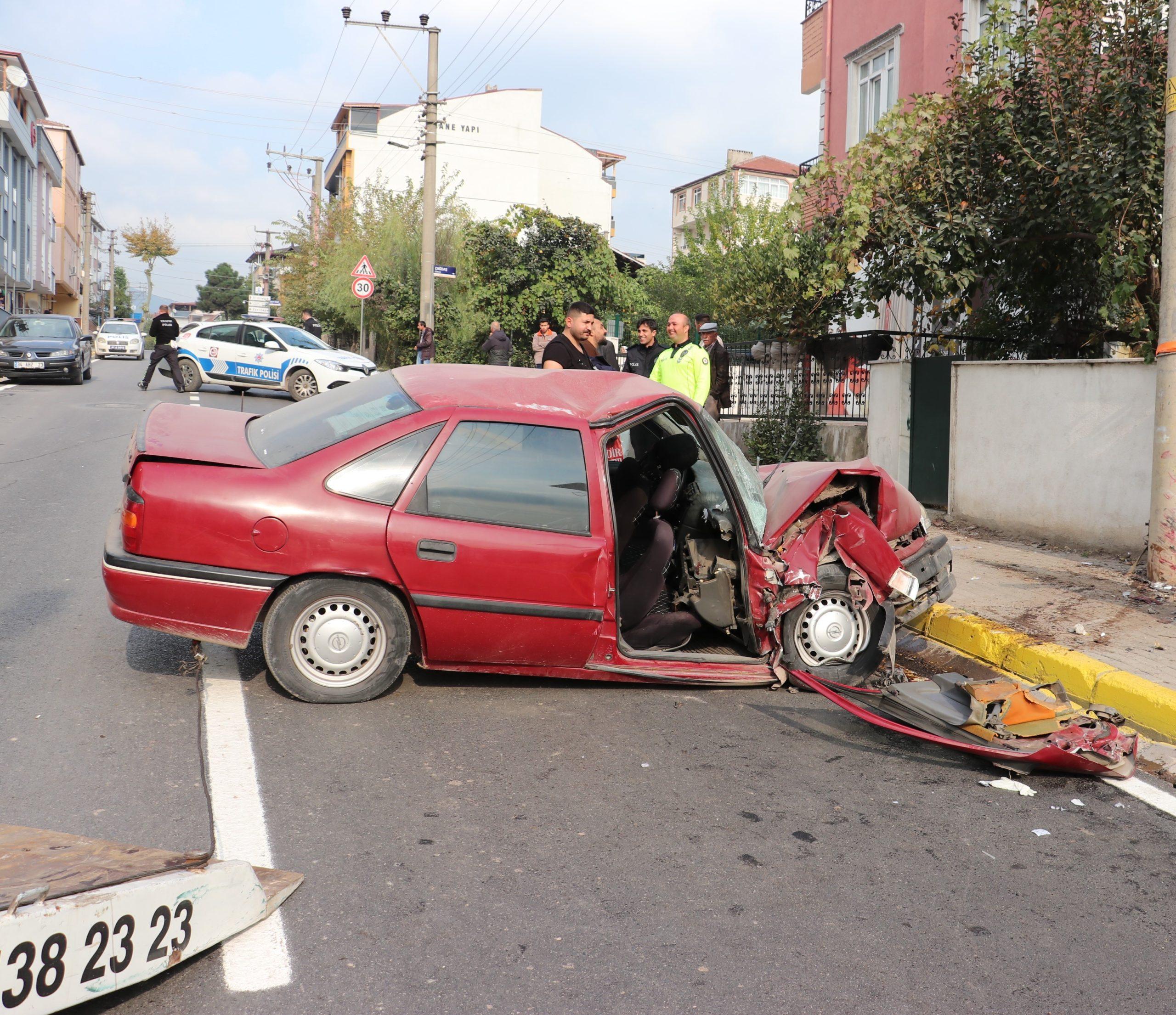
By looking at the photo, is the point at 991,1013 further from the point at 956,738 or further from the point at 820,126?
the point at 820,126

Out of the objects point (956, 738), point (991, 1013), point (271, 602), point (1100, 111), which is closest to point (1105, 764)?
point (956, 738)

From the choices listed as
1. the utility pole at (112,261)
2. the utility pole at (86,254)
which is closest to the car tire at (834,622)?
the utility pole at (86,254)

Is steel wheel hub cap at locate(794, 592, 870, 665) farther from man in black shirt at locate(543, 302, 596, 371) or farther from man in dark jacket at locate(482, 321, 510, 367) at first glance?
man in dark jacket at locate(482, 321, 510, 367)

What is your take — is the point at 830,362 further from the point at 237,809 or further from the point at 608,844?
the point at 237,809

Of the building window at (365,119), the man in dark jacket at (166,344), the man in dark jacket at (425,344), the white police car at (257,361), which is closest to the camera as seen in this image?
the man in dark jacket at (166,344)

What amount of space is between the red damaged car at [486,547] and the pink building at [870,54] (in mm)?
12413

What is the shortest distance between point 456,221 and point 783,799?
33812 millimetres

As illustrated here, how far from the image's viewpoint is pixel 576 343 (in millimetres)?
8703

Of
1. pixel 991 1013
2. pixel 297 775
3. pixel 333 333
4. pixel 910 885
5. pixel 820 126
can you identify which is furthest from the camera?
pixel 333 333

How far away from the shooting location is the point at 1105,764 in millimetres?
4438

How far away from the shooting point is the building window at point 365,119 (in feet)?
212

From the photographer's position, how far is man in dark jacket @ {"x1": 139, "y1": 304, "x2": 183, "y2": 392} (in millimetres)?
20797

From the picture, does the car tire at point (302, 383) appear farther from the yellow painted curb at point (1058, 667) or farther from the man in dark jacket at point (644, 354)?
the yellow painted curb at point (1058, 667)

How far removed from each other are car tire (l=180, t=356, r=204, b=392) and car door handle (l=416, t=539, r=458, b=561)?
1821 cm
